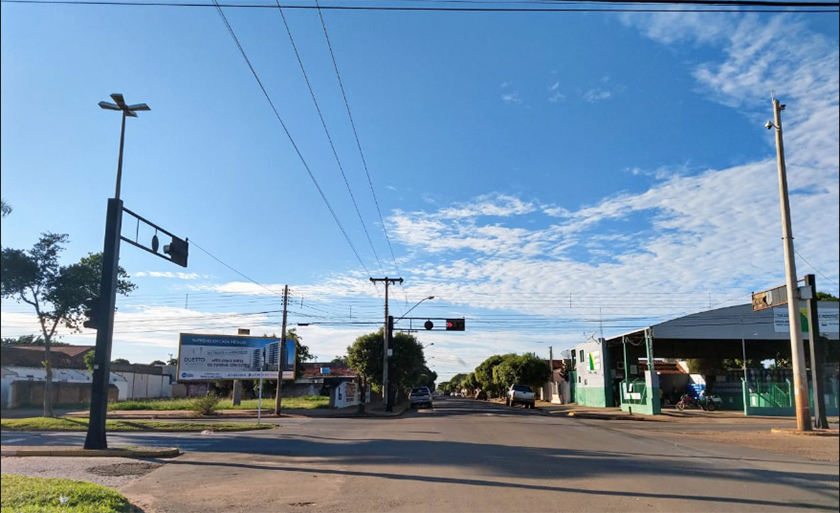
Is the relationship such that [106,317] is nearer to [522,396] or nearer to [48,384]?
[48,384]

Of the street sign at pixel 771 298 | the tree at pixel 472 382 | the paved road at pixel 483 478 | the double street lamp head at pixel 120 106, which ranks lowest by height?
the tree at pixel 472 382

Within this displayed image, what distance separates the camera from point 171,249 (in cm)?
1756

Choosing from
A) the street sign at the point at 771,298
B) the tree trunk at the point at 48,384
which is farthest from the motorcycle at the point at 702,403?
the tree trunk at the point at 48,384

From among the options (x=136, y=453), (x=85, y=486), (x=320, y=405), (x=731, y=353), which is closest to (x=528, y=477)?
(x=85, y=486)

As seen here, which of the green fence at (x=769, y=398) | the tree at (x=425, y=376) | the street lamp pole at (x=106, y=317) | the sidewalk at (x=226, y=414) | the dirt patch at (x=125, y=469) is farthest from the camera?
the tree at (x=425, y=376)

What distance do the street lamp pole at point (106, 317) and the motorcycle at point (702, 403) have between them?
37.1 metres

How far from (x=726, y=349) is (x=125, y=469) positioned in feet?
158

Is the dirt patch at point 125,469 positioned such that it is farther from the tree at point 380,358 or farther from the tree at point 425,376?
the tree at point 425,376

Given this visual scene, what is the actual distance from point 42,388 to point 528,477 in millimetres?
33170

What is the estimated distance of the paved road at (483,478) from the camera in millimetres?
9180

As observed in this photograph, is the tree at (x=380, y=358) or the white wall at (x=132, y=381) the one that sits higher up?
the tree at (x=380, y=358)

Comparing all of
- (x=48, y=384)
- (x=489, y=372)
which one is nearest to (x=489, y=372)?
(x=489, y=372)

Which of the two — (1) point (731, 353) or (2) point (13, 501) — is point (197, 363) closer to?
(2) point (13, 501)

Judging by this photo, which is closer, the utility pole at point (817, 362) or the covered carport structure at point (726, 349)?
the utility pole at point (817, 362)
